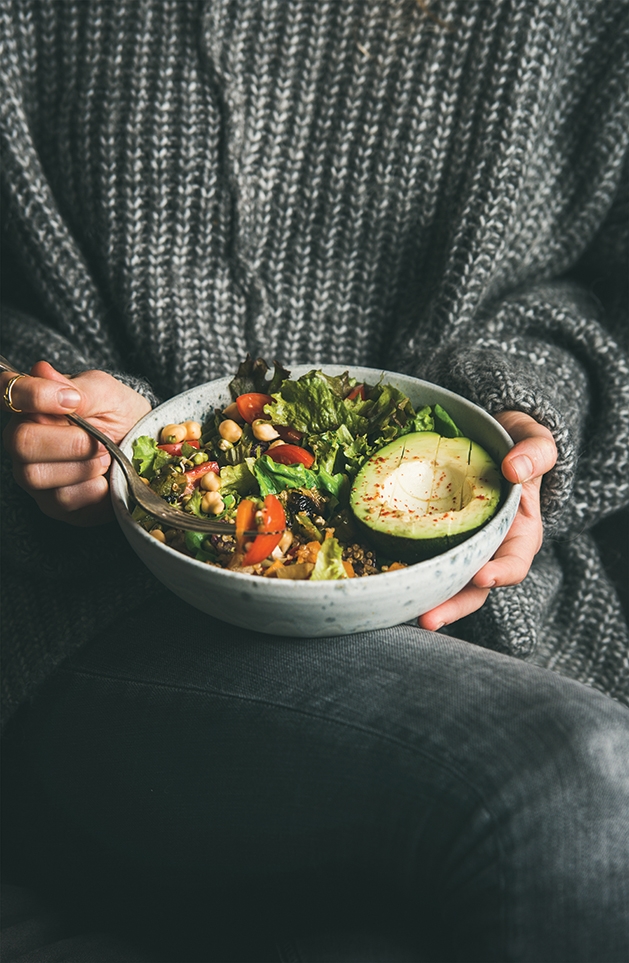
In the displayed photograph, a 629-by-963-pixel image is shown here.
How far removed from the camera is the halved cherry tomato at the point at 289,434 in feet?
3.42

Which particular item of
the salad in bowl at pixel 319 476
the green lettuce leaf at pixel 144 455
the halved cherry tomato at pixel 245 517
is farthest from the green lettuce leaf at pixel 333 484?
the green lettuce leaf at pixel 144 455

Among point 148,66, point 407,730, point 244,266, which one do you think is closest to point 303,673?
point 407,730

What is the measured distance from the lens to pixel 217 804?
0.92 metres

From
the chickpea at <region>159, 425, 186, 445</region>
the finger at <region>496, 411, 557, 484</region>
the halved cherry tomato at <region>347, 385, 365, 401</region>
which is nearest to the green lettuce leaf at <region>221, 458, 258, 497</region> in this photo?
the chickpea at <region>159, 425, 186, 445</region>

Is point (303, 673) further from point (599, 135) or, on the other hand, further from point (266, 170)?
point (599, 135)

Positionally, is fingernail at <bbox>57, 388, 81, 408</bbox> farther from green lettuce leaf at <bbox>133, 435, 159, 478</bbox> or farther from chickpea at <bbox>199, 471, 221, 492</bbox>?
chickpea at <bbox>199, 471, 221, 492</bbox>

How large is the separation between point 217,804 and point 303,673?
7.5 inches

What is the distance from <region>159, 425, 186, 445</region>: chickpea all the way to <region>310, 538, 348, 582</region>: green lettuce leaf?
31cm

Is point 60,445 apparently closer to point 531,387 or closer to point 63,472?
point 63,472

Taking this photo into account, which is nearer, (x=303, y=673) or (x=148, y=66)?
(x=303, y=673)

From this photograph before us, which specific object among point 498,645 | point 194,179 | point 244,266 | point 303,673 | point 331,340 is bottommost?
point 498,645

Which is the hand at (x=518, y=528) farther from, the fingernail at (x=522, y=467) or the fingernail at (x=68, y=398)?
the fingernail at (x=68, y=398)

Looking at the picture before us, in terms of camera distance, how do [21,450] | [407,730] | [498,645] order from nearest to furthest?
1. [407,730]
2. [21,450]
3. [498,645]

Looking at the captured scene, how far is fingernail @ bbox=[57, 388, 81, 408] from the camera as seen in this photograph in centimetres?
97
